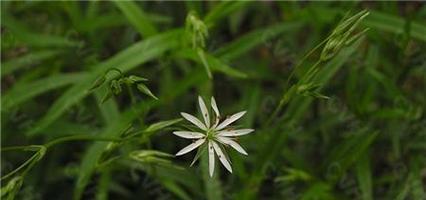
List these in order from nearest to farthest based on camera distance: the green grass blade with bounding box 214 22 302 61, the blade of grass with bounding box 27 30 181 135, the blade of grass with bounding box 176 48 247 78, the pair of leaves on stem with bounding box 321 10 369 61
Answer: the pair of leaves on stem with bounding box 321 10 369 61 → the blade of grass with bounding box 176 48 247 78 → the blade of grass with bounding box 27 30 181 135 → the green grass blade with bounding box 214 22 302 61

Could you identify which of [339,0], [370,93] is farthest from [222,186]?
[339,0]

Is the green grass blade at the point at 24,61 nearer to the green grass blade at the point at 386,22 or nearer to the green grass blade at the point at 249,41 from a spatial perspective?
the green grass blade at the point at 249,41

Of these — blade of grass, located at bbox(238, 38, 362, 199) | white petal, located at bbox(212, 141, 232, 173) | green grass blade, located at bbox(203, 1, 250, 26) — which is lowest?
white petal, located at bbox(212, 141, 232, 173)

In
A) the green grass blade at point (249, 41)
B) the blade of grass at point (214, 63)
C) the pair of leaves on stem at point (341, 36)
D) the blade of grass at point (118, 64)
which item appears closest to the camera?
the pair of leaves on stem at point (341, 36)

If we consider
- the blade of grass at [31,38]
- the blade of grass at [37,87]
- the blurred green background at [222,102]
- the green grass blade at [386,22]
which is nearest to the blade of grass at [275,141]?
the blurred green background at [222,102]

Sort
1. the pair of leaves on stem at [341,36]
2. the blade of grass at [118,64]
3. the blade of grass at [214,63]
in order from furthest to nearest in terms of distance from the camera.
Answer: the blade of grass at [118,64] < the blade of grass at [214,63] < the pair of leaves on stem at [341,36]

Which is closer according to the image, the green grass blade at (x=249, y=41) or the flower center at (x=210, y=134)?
the flower center at (x=210, y=134)

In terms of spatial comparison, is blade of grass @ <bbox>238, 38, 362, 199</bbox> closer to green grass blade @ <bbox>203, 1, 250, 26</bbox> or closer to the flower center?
green grass blade @ <bbox>203, 1, 250, 26</bbox>

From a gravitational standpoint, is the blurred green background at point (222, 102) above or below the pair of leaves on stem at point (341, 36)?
above

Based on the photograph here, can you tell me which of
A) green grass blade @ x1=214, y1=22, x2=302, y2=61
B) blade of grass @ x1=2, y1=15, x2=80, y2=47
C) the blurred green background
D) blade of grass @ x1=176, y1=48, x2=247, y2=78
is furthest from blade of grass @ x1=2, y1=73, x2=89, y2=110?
green grass blade @ x1=214, y1=22, x2=302, y2=61

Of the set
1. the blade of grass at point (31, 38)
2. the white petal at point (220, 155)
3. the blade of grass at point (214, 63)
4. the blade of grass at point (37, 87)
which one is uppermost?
the blade of grass at point (31, 38)
